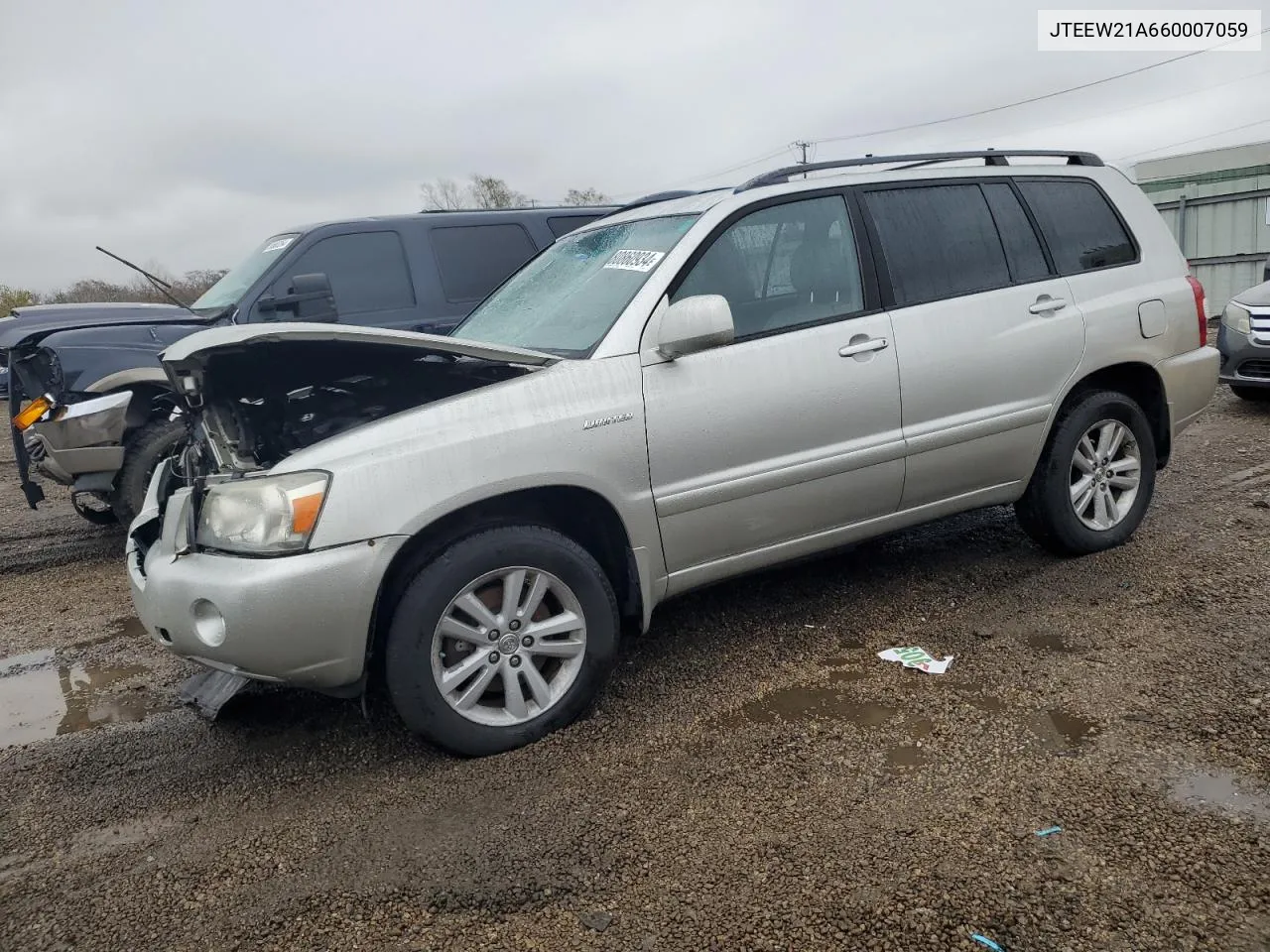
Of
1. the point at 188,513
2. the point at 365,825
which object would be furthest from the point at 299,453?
the point at 365,825

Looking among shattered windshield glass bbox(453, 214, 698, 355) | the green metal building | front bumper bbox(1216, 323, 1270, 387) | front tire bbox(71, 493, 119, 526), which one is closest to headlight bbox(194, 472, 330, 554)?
shattered windshield glass bbox(453, 214, 698, 355)

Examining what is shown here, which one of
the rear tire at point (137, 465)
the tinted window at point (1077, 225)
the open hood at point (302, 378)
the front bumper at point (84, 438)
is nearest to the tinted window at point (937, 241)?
the tinted window at point (1077, 225)

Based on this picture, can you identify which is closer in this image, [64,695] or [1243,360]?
[64,695]

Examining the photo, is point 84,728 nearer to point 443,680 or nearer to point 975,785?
point 443,680

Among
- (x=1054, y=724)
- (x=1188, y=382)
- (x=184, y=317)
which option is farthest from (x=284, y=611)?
(x=184, y=317)

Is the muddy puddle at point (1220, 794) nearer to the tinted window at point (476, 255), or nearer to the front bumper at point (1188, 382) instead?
the front bumper at point (1188, 382)

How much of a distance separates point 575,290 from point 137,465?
3.57 meters

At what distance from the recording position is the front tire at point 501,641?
9.94 ft

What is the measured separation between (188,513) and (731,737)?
195 cm

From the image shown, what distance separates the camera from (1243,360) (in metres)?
Result: 8.45

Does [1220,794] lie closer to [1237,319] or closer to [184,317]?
[184,317]

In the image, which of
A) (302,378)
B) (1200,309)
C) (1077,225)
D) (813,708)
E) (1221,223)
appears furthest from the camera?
(1221,223)

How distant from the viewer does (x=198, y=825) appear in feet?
9.76

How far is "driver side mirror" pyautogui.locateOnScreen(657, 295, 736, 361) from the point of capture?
10.9 ft
